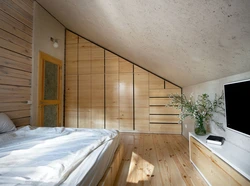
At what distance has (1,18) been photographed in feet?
7.33

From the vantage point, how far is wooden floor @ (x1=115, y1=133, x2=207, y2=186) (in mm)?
1659

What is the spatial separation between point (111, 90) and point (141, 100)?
3.43 ft

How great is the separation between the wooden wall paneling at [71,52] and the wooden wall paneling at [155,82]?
2.58 metres

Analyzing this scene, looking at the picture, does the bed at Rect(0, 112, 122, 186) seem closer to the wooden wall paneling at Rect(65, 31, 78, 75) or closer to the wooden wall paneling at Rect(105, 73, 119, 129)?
the wooden wall paneling at Rect(105, 73, 119, 129)

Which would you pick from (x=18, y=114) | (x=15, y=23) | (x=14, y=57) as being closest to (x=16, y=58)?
(x=14, y=57)

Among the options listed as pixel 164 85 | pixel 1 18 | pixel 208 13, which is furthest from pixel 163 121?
pixel 1 18

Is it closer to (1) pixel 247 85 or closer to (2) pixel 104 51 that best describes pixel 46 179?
(1) pixel 247 85

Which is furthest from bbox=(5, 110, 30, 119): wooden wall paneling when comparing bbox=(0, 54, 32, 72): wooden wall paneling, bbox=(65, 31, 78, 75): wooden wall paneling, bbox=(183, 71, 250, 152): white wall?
bbox=(183, 71, 250, 152): white wall

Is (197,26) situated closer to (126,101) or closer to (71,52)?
(126,101)

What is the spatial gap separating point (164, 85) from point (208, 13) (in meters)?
2.98

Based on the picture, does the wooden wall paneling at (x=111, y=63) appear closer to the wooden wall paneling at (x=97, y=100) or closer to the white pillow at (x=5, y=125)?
the wooden wall paneling at (x=97, y=100)

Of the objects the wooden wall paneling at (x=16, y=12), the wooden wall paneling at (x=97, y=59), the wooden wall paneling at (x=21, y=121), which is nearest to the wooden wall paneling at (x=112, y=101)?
the wooden wall paneling at (x=97, y=59)

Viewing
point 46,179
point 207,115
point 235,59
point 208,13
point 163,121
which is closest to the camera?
point 46,179

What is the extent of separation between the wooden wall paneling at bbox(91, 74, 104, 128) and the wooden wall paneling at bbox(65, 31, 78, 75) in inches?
31.4
